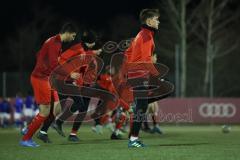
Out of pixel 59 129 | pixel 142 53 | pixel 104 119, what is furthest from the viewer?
pixel 104 119

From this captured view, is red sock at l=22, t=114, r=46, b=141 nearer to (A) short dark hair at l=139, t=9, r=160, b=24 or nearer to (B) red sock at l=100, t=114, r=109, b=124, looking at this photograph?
(A) short dark hair at l=139, t=9, r=160, b=24

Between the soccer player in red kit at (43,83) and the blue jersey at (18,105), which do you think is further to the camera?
the blue jersey at (18,105)

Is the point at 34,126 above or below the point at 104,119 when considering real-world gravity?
below

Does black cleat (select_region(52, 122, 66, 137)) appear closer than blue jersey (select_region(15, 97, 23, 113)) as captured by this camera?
Yes

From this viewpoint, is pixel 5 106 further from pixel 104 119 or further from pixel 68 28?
pixel 68 28

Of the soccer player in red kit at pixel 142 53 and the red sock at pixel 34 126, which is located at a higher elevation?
the soccer player in red kit at pixel 142 53

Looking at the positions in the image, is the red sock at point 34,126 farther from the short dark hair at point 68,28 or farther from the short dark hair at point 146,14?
the short dark hair at point 146,14

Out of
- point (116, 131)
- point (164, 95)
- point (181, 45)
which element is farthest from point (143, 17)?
point (181, 45)

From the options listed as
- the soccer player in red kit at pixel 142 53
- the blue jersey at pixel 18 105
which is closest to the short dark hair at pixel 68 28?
the soccer player in red kit at pixel 142 53

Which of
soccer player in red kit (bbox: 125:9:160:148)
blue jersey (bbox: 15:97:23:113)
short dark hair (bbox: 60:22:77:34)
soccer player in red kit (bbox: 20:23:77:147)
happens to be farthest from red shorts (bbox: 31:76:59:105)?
blue jersey (bbox: 15:97:23:113)

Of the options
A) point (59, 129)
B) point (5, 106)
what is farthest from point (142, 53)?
point (5, 106)

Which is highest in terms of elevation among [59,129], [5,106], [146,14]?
[146,14]

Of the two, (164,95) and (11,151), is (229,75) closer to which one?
(164,95)

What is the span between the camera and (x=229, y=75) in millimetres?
39406
